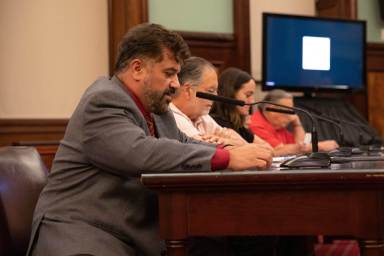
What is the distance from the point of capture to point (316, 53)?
16.1 ft

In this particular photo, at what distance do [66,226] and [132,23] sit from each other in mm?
2776

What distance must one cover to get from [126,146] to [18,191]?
0.48 metres

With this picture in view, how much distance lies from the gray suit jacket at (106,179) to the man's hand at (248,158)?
6 centimetres

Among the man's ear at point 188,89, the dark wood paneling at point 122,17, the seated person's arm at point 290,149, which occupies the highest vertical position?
the dark wood paneling at point 122,17

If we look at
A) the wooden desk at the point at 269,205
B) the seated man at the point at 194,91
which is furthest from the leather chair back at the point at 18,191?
the seated man at the point at 194,91

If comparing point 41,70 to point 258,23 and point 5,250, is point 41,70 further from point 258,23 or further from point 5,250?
point 5,250

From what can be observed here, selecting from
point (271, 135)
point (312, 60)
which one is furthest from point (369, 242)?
point (312, 60)

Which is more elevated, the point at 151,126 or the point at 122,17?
the point at 122,17

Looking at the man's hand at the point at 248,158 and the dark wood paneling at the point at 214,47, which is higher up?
the dark wood paneling at the point at 214,47

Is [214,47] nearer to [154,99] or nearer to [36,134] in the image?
[36,134]

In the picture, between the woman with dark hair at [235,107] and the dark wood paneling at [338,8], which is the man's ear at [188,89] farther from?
the dark wood paneling at [338,8]

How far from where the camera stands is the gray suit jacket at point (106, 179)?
64.8 inches

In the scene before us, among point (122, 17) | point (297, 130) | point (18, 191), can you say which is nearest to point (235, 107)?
point (297, 130)

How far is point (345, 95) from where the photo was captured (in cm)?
518
